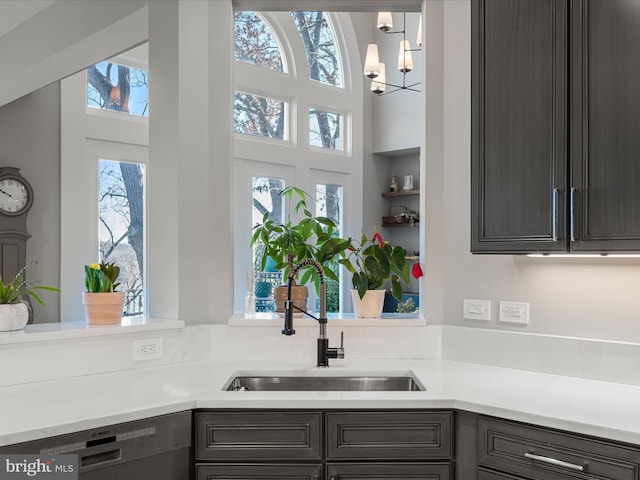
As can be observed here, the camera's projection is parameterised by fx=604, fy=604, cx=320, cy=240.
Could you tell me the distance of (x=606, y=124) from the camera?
6.25ft

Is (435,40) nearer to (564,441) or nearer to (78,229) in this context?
(564,441)

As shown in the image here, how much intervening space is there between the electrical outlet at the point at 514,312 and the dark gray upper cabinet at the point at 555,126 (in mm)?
344

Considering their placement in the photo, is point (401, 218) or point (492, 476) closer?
point (492, 476)

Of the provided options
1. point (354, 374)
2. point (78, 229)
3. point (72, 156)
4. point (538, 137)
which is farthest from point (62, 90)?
point (538, 137)

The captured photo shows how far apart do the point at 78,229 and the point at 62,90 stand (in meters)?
1.10

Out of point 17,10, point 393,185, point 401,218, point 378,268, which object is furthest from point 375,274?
point 393,185

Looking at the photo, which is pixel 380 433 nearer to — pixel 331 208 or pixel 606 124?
pixel 606 124

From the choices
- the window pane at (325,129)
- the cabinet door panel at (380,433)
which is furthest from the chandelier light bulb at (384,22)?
the cabinet door panel at (380,433)

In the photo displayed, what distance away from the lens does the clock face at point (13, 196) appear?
14.9ft

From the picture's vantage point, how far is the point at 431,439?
1920mm

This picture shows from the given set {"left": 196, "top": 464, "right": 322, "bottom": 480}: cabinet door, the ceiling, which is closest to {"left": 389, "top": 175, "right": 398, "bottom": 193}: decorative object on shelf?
the ceiling

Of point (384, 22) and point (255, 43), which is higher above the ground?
point (255, 43)

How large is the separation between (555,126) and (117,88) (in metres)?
3.93

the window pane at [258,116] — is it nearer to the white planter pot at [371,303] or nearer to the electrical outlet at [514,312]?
the white planter pot at [371,303]
